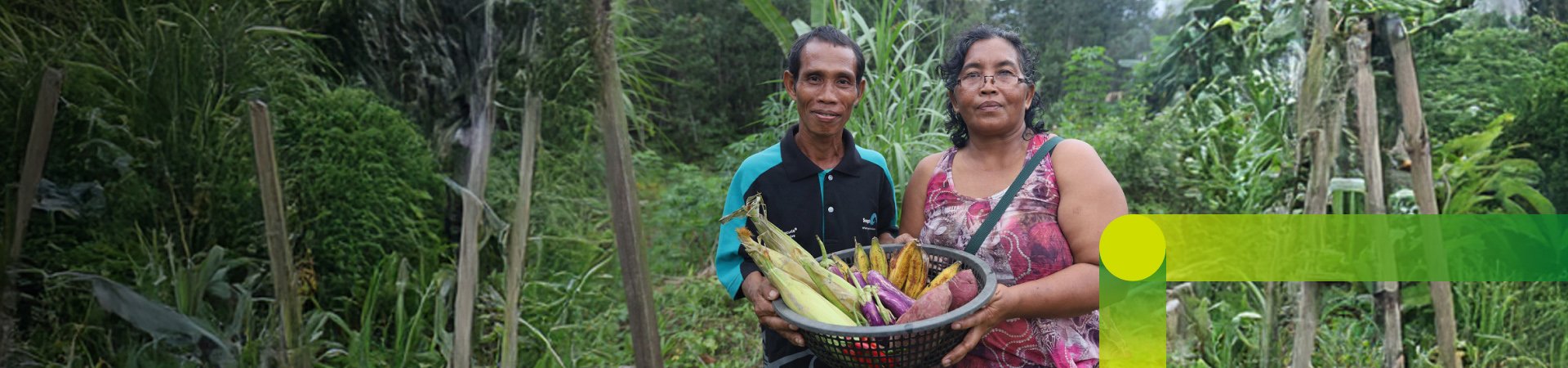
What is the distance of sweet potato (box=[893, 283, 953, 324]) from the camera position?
1081 mm

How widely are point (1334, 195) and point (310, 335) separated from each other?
122 inches

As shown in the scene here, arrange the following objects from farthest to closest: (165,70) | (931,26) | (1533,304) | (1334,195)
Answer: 1. (931,26)
2. (1533,304)
3. (1334,195)
4. (165,70)

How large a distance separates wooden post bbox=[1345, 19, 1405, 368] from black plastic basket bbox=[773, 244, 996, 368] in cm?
184

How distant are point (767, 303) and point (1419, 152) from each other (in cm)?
216

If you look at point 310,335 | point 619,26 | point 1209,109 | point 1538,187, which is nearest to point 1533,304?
point 1538,187

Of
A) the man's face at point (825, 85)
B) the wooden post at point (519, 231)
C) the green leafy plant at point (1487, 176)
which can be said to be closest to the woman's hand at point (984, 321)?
the man's face at point (825, 85)

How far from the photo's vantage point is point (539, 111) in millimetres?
2248

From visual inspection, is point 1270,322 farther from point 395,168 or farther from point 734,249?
point 395,168

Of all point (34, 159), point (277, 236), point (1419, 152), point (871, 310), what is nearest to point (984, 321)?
point (871, 310)

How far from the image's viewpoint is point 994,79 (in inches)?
51.2

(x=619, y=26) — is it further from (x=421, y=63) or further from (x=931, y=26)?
(x=931, y=26)

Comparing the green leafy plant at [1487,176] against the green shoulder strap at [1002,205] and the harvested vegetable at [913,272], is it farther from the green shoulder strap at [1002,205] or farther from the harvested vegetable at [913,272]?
the harvested vegetable at [913,272]

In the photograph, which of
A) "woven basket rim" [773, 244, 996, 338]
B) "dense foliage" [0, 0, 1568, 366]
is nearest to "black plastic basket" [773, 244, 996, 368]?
"woven basket rim" [773, 244, 996, 338]

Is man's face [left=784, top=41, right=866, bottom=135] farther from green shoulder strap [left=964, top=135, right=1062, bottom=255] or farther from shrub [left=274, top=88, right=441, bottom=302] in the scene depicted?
shrub [left=274, top=88, right=441, bottom=302]
